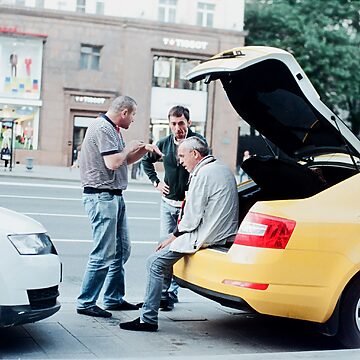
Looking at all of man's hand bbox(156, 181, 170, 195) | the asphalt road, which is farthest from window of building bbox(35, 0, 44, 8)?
man's hand bbox(156, 181, 170, 195)

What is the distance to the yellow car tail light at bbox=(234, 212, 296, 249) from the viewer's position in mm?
5375

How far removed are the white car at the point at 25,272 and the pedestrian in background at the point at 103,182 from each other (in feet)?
3.43

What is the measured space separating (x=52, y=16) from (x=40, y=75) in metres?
2.91

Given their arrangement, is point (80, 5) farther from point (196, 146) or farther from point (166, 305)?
point (196, 146)

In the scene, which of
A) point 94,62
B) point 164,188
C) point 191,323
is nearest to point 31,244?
point 191,323

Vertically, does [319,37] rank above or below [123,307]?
above

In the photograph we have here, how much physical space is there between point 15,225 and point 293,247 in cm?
204

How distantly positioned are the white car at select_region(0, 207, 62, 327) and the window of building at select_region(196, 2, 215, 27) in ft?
109

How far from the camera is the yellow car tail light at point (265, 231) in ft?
17.6

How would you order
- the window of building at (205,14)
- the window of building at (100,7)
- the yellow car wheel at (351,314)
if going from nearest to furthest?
the yellow car wheel at (351,314), the window of building at (100,7), the window of building at (205,14)

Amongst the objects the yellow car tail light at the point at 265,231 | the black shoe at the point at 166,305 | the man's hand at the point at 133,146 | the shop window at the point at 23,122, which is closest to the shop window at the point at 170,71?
the shop window at the point at 23,122

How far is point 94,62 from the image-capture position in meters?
36.4

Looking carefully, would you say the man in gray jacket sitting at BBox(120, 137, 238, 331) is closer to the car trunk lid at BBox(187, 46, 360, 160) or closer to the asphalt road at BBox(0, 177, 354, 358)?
the asphalt road at BBox(0, 177, 354, 358)

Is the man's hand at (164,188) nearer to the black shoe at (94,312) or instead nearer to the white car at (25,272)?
the black shoe at (94,312)
